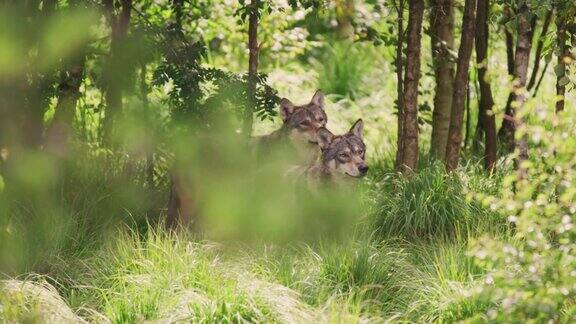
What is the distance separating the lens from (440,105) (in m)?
10.8

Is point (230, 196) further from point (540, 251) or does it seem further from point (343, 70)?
point (343, 70)

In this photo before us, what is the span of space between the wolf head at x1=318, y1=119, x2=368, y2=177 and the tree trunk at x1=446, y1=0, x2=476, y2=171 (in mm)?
985

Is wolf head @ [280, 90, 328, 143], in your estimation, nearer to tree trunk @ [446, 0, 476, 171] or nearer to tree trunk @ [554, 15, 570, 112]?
tree trunk @ [446, 0, 476, 171]

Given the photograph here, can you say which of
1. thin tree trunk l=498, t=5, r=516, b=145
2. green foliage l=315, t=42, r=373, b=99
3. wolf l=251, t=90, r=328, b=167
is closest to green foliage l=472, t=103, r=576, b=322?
wolf l=251, t=90, r=328, b=167

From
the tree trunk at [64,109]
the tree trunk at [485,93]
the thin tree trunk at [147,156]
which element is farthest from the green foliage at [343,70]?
the tree trunk at [64,109]

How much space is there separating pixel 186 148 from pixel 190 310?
220 cm

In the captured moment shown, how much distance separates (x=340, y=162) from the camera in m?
8.83

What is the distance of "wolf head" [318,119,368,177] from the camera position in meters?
8.77

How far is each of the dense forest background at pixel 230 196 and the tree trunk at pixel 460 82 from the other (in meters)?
0.01

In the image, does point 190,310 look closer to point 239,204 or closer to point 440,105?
point 239,204

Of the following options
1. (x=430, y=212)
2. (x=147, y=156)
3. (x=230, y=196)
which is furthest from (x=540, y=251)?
(x=147, y=156)

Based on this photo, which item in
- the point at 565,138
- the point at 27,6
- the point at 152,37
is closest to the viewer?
the point at 565,138

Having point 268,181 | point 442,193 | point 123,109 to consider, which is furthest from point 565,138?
point 123,109

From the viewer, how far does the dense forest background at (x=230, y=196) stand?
23.6ft
